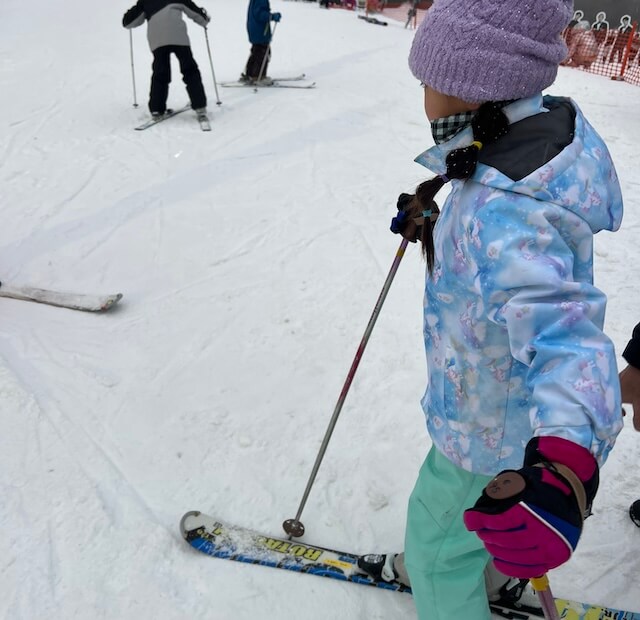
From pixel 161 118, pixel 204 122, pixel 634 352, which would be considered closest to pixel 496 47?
pixel 634 352

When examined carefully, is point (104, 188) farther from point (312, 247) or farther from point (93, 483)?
point (93, 483)

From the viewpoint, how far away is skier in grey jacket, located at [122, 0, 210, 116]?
23.5ft

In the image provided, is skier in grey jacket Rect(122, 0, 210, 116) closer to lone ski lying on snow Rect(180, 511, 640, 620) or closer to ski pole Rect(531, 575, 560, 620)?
lone ski lying on snow Rect(180, 511, 640, 620)

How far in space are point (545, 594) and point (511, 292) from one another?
0.64 m

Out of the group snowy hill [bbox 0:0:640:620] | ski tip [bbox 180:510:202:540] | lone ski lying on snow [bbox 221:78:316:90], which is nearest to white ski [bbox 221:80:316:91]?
lone ski lying on snow [bbox 221:78:316:90]

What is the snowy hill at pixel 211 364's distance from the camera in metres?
2.17

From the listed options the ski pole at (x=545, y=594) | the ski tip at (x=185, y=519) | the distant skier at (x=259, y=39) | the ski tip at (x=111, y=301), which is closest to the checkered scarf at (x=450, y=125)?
the ski pole at (x=545, y=594)

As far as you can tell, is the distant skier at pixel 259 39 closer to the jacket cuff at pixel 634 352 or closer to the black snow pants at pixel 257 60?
the black snow pants at pixel 257 60

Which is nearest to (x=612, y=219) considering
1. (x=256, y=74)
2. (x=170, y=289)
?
(x=170, y=289)

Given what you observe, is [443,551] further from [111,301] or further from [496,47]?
[111,301]

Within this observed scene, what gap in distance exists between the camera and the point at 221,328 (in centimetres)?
360

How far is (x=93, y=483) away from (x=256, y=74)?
8.13 meters

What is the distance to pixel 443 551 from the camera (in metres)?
1.63

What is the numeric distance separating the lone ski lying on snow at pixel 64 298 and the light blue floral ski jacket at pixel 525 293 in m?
2.66
